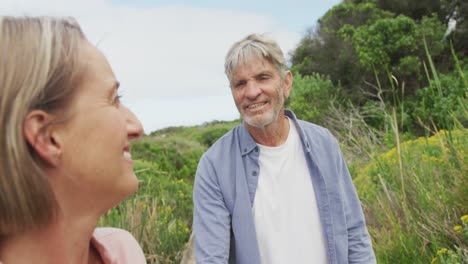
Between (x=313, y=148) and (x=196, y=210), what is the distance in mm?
713

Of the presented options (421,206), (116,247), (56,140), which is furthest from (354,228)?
→ (56,140)

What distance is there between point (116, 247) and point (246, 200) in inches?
78.4

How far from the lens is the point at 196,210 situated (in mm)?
3064

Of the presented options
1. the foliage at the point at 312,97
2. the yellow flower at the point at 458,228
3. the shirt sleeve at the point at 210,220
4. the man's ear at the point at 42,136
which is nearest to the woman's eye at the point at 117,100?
the man's ear at the point at 42,136

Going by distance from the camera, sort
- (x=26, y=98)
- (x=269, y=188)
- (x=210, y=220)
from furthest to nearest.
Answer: (x=269, y=188), (x=210, y=220), (x=26, y=98)

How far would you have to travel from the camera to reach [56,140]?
827 mm

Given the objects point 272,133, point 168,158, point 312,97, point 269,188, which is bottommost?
point 168,158

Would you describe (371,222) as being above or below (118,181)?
below

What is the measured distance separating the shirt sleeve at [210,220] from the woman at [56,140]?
203cm

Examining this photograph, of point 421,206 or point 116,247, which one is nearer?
point 116,247

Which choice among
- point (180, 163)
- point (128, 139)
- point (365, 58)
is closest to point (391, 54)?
point (365, 58)

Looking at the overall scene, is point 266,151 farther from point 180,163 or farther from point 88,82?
point 180,163

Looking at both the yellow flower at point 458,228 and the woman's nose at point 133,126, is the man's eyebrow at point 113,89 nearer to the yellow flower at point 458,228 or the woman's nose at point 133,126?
the woman's nose at point 133,126

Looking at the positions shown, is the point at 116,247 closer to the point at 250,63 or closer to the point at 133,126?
the point at 133,126
